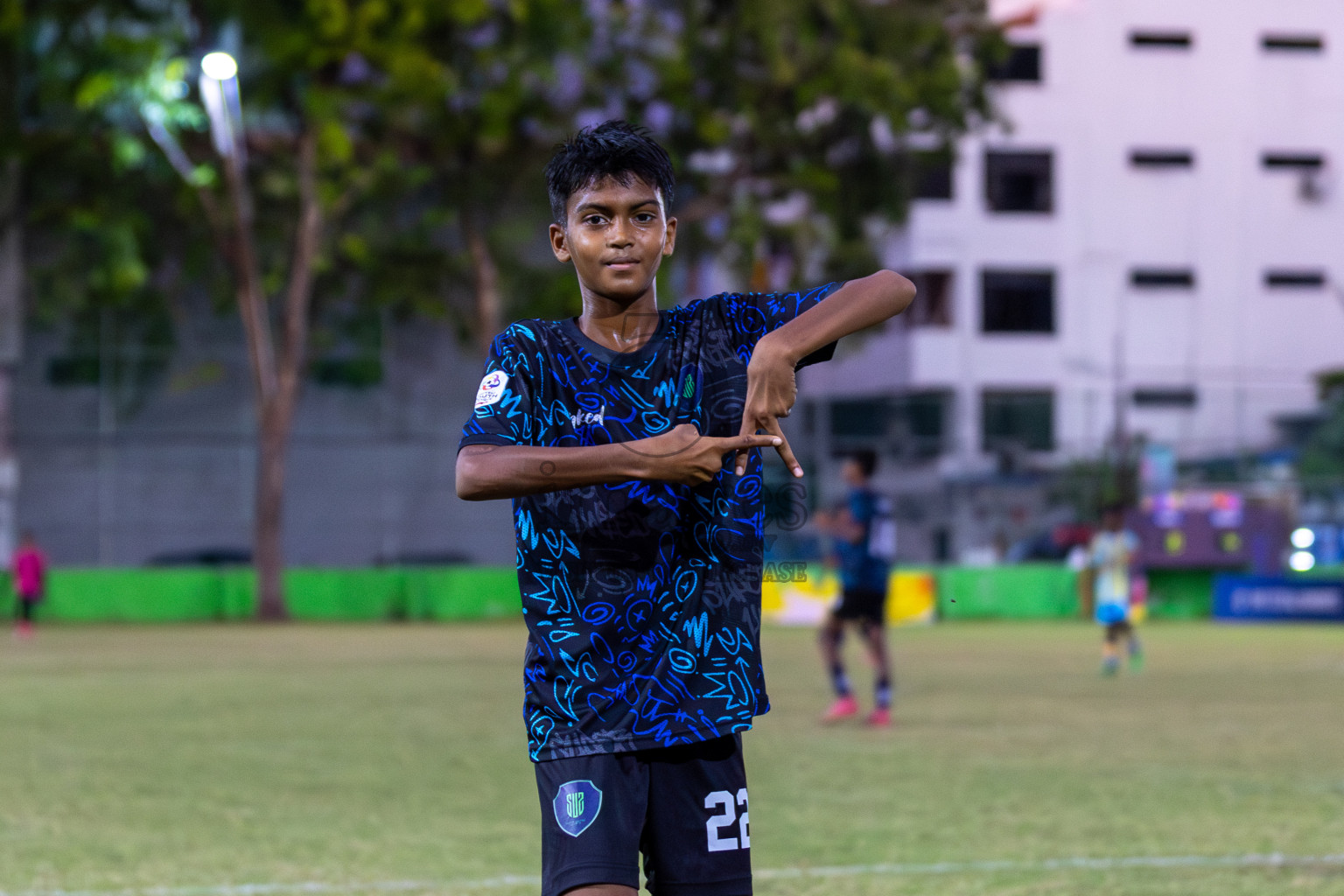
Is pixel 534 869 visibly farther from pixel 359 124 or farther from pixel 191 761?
pixel 359 124

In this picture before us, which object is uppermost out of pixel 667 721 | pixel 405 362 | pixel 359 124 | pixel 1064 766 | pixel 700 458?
pixel 359 124

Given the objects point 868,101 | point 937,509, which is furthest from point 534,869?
point 937,509

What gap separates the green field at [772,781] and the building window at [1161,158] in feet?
127

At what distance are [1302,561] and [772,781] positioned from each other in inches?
1094

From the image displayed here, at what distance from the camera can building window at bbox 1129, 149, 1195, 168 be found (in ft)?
190

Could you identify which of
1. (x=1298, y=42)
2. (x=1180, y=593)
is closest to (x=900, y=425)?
(x=1180, y=593)

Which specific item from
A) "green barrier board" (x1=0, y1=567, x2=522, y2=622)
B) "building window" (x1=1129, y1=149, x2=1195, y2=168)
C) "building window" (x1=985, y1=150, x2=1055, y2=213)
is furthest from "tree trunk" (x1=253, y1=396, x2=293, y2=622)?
"building window" (x1=1129, y1=149, x2=1195, y2=168)

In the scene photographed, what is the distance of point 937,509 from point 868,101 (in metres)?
11.4

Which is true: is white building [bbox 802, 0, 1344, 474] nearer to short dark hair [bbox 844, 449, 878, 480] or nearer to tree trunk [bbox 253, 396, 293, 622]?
tree trunk [bbox 253, 396, 293, 622]

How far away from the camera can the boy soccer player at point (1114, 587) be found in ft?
67.2

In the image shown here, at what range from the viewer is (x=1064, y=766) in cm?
1147

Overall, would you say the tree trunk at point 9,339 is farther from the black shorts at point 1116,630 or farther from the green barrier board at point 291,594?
the black shorts at point 1116,630

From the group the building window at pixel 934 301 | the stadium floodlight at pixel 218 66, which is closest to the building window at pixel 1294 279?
the building window at pixel 934 301

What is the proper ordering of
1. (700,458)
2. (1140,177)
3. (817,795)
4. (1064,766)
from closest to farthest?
(700,458) < (817,795) < (1064,766) < (1140,177)
